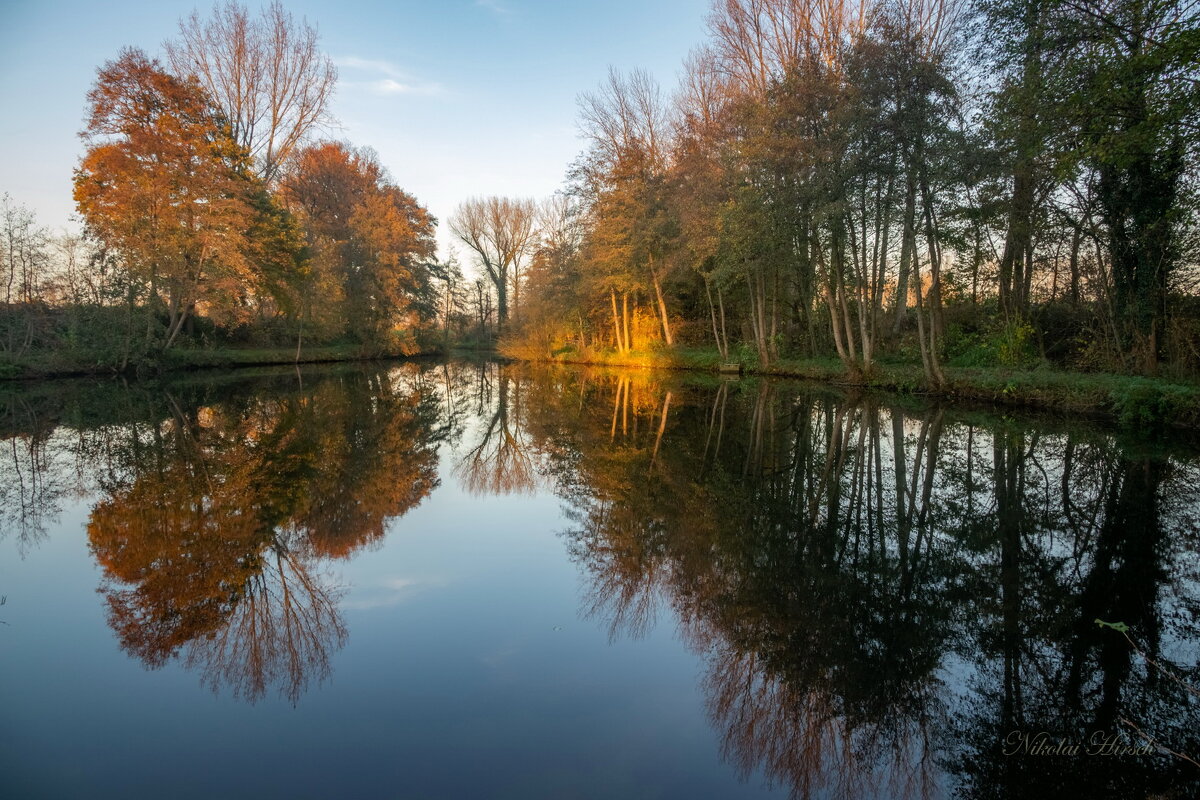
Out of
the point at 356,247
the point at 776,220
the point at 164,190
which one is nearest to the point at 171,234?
the point at 164,190

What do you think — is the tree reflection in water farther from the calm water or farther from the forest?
the forest

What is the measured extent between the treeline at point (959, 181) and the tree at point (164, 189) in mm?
15590

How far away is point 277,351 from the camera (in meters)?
31.1

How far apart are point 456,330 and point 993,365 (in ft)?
150

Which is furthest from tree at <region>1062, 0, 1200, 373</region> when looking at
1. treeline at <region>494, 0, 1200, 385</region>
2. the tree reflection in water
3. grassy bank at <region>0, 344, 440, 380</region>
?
grassy bank at <region>0, 344, 440, 380</region>

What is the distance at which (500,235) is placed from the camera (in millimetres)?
49688

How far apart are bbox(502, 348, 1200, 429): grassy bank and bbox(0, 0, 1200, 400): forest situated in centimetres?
43

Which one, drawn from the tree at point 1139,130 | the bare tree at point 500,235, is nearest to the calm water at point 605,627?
the tree at point 1139,130

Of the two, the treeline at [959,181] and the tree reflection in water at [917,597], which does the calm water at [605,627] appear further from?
the treeline at [959,181]

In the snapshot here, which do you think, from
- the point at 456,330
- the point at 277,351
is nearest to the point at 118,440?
the point at 277,351

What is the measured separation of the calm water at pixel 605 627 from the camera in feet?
8.77

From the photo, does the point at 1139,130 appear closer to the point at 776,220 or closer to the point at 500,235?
the point at 776,220

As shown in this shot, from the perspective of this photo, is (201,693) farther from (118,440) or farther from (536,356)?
(536,356)

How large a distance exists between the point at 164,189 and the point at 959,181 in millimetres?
25896
